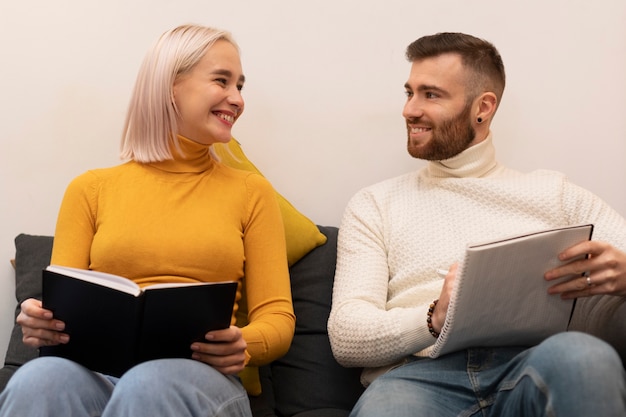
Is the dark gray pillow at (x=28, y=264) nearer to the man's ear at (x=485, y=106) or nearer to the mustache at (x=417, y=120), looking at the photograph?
the mustache at (x=417, y=120)

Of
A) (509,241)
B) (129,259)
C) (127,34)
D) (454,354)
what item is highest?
(127,34)

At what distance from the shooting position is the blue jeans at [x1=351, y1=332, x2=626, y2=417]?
115 cm

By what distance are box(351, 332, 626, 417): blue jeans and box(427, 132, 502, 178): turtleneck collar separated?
1.73ft

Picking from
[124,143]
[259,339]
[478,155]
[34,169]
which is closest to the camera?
[259,339]

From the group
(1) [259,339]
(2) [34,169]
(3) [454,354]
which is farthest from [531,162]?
(2) [34,169]

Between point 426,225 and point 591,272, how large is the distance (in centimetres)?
43

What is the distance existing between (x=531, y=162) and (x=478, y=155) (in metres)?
0.35

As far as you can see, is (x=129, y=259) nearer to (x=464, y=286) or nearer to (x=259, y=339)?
(x=259, y=339)

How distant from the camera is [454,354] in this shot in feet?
4.89

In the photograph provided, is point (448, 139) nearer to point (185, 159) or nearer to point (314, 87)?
point (314, 87)

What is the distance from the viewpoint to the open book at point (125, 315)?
120 cm

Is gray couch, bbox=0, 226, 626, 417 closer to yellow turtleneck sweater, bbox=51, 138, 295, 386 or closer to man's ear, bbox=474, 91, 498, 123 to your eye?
yellow turtleneck sweater, bbox=51, 138, 295, 386

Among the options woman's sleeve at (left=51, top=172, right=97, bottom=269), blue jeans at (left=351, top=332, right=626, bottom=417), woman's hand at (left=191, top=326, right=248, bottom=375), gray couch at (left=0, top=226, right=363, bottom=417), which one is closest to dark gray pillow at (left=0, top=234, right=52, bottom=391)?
gray couch at (left=0, top=226, right=363, bottom=417)

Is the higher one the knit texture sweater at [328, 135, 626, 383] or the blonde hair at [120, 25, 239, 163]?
the blonde hair at [120, 25, 239, 163]
